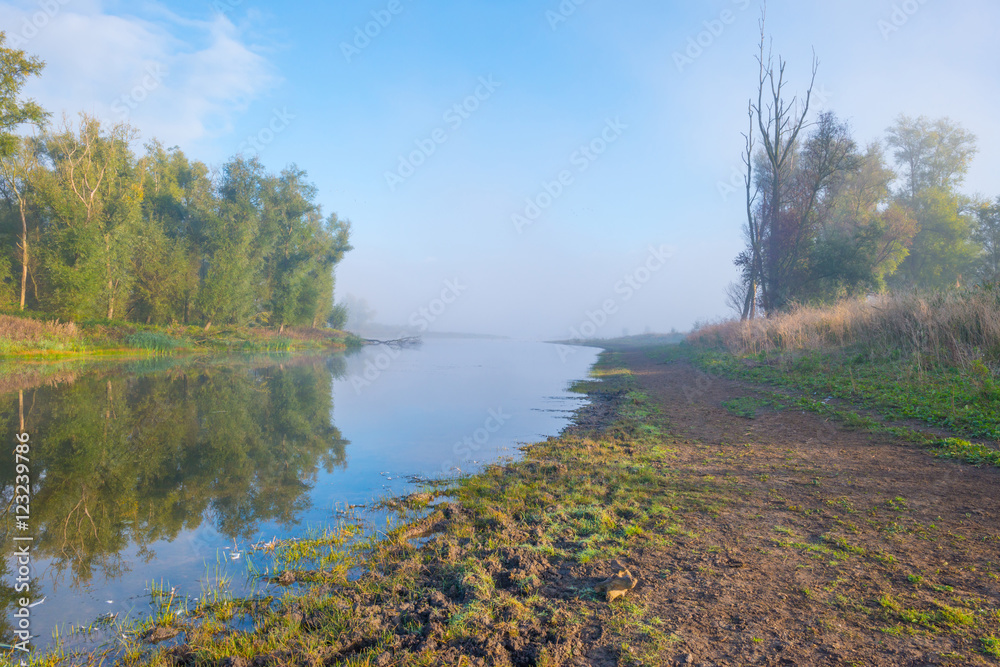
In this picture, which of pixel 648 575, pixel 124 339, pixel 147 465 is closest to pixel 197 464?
pixel 147 465

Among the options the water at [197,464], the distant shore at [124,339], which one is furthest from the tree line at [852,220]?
the distant shore at [124,339]

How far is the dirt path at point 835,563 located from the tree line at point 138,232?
111 ft

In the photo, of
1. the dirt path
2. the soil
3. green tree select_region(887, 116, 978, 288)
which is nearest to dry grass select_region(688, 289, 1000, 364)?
the dirt path

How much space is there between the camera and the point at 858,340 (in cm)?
1435

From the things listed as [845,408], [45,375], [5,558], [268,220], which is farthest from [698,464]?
[268,220]

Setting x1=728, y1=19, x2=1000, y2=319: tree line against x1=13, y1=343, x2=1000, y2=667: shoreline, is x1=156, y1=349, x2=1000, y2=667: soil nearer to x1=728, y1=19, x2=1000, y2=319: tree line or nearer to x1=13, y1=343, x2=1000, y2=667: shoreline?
x1=13, y1=343, x2=1000, y2=667: shoreline

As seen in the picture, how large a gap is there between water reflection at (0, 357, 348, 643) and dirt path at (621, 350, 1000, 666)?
15.0ft

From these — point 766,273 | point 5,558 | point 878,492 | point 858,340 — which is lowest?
point 5,558

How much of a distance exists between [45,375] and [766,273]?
3779 centimetres

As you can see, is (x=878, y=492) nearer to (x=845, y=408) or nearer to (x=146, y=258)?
(x=845, y=408)

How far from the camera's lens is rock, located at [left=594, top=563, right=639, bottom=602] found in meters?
3.35

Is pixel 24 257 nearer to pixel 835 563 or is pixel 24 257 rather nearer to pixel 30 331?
pixel 30 331

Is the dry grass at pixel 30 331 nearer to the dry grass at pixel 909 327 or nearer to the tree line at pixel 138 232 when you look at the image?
the tree line at pixel 138 232

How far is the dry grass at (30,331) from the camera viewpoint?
20.8 metres
